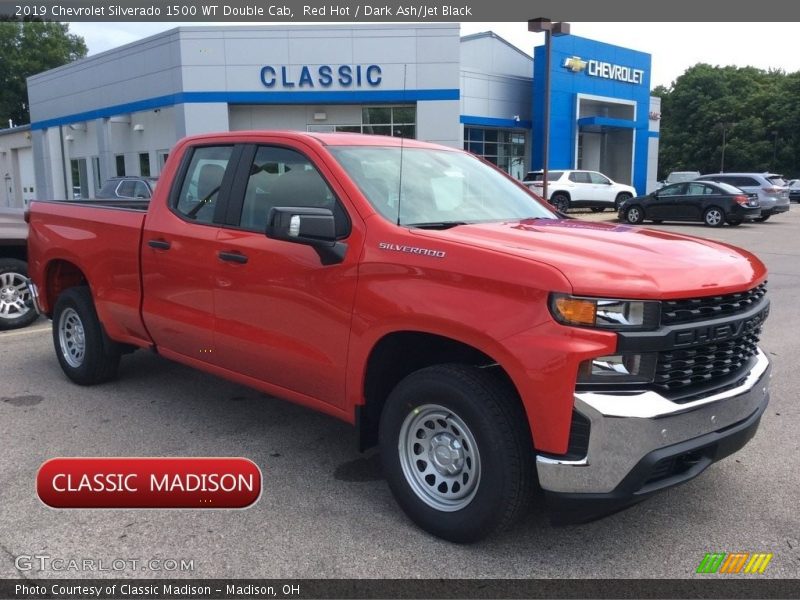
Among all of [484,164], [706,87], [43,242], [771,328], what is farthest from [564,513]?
[706,87]

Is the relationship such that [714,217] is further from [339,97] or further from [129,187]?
[129,187]

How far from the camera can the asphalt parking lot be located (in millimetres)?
3162

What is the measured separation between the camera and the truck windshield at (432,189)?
378 cm

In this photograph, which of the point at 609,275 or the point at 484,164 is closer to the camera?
the point at 609,275

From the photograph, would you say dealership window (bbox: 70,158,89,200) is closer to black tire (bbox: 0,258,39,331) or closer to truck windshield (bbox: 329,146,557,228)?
black tire (bbox: 0,258,39,331)

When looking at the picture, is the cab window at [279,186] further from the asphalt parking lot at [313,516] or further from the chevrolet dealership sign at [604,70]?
the chevrolet dealership sign at [604,70]

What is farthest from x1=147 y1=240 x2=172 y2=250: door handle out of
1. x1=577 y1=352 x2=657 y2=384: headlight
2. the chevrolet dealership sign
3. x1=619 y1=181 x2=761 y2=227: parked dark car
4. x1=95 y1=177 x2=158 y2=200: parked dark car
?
the chevrolet dealership sign

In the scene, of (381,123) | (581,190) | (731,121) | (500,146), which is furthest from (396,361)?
(731,121)

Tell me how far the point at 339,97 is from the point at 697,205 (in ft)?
41.9

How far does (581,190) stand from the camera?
2692 cm

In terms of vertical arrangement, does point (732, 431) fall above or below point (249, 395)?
above

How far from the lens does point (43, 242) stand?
19.3 feet

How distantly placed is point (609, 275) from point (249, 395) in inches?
137

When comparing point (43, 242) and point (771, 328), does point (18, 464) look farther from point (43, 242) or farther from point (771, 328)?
point (771, 328)
